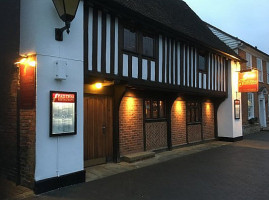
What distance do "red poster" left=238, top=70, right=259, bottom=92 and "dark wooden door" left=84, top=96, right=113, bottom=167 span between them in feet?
28.1

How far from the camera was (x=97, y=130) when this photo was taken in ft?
25.3

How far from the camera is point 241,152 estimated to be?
10.2m

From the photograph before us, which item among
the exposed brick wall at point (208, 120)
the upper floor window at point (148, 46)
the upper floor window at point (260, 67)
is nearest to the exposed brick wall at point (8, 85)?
the upper floor window at point (148, 46)

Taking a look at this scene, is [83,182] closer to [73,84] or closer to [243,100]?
[73,84]

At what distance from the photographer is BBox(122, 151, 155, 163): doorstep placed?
26.6ft

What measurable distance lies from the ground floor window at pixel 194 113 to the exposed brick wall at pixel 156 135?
6.66 feet

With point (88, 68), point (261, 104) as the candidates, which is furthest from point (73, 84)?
point (261, 104)

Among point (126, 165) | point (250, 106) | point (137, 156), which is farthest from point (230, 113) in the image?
point (126, 165)

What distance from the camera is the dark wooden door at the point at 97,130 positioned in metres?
7.38

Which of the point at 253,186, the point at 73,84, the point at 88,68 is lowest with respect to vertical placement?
the point at 253,186

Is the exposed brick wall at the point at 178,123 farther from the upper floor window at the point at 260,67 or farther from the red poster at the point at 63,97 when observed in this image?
the upper floor window at the point at 260,67

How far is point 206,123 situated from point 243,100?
15.6ft

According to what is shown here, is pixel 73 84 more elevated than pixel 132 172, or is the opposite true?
pixel 73 84

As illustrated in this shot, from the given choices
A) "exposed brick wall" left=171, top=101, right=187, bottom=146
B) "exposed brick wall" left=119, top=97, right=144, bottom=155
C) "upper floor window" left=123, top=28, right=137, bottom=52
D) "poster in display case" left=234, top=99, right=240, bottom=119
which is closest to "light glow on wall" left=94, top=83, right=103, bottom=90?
"exposed brick wall" left=119, top=97, right=144, bottom=155
